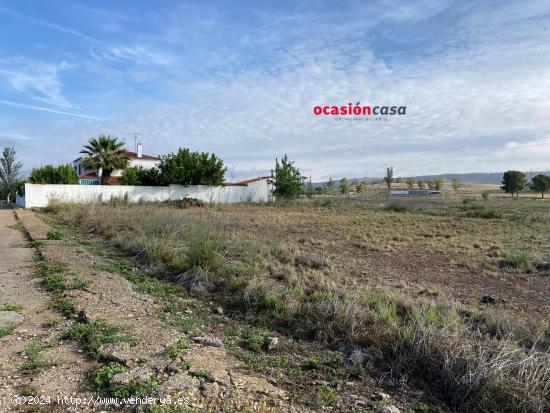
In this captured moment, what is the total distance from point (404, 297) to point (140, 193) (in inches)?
1119

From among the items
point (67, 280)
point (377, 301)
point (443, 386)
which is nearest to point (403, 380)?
point (443, 386)

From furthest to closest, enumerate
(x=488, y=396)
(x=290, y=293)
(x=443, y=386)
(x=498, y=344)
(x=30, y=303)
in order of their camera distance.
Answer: (x=290, y=293), (x=30, y=303), (x=498, y=344), (x=443, y=386), (x=488, y=396)

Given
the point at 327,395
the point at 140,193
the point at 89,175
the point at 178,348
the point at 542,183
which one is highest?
the point at 542,183

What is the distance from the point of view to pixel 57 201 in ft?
78.8

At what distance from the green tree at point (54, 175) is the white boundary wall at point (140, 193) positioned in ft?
8.57

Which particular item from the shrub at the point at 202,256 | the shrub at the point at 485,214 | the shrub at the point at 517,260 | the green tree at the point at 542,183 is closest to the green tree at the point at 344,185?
the green tree at the point at 542,183

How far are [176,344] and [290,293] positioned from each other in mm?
2081

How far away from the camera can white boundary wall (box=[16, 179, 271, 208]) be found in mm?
25567

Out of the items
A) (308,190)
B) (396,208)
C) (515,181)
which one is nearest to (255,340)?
(396,208)

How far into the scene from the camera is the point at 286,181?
37.5 m

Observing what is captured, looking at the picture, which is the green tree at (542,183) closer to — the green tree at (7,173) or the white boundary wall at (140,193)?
the white boundary wall at (140,193)

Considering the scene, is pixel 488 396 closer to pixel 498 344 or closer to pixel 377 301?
pixel 498 344

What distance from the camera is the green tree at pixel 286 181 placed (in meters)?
37.5

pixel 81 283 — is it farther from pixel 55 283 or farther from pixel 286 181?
pixel 286 181
